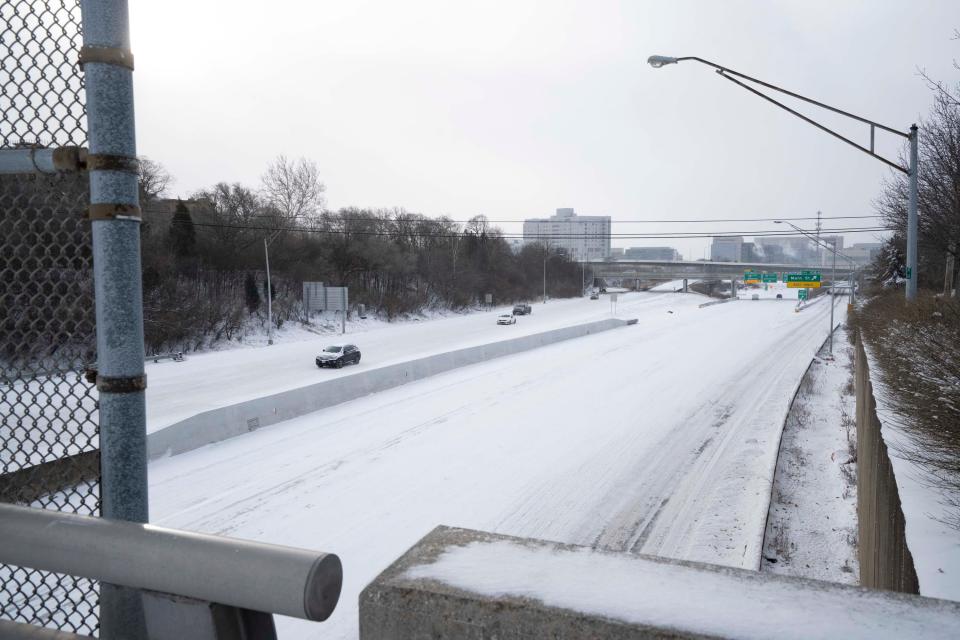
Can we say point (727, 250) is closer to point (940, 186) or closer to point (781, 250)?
point (781, 250)

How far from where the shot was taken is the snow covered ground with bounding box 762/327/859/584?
1220 centimetres

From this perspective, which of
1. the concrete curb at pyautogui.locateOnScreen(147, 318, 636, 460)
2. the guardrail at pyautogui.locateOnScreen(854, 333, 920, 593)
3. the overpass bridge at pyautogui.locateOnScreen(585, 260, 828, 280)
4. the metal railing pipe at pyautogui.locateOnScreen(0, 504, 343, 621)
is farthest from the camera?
the overpass bridge at pyautogui.locateOnScreen(585, 260, 828, 280)

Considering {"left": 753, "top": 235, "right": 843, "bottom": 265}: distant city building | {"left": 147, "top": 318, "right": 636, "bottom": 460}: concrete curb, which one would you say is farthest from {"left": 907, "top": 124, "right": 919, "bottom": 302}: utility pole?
{"left": 753, "top": 235, "right": 843, "bottom": 265}: distant city building

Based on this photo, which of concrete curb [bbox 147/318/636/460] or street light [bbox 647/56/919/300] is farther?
concrete curb [bbox 147/318/636/460]

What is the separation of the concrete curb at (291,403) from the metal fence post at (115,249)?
16145mm

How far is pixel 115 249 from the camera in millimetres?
2170

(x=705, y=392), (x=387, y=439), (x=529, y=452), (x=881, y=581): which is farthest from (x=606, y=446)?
→ (x=881, y=581)

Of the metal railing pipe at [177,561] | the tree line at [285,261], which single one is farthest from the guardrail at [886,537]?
the tree line at [285,261]

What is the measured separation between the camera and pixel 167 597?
6.07ft

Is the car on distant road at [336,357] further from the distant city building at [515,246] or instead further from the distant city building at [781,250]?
the distant city building at [781,250]

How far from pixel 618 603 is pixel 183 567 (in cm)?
118

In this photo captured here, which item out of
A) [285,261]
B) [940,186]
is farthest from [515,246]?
[940,186]

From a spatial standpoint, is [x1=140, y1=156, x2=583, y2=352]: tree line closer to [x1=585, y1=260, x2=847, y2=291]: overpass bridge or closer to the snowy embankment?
the snowy embankment

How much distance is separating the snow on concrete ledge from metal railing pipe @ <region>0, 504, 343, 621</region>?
0.32 meters
